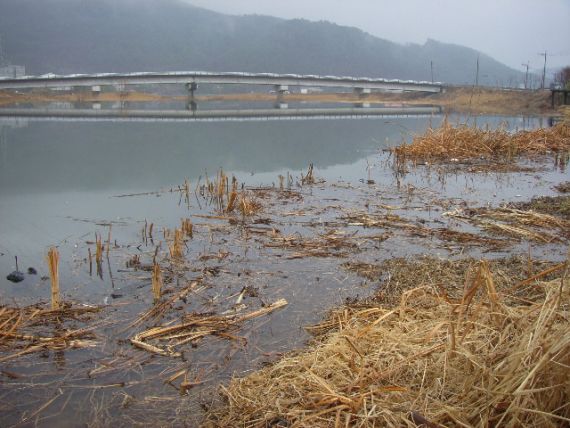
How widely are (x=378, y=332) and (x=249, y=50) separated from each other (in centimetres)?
20040

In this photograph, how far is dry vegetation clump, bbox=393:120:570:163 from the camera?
15062 millimetres

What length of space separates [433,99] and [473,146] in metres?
56.8

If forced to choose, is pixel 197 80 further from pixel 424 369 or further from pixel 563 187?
pixel 424 369

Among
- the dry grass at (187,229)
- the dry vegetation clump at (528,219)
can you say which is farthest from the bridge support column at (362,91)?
the dry grass at (187,229)

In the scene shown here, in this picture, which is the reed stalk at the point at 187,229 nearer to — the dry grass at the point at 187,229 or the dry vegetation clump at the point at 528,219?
the dry grass at the point at 187,229

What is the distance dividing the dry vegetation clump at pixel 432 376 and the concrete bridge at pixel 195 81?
57.0 meters

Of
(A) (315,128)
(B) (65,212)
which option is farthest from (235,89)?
(B) (65,212)

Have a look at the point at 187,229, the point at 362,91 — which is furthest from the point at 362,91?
the point at 187,229

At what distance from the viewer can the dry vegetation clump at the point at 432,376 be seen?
2406 mm

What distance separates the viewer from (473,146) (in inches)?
618

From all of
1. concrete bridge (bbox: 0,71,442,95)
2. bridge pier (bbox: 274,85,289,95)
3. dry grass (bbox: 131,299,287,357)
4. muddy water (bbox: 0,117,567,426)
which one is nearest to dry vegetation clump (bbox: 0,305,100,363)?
muddy water (bbox: 0,117,567,426)

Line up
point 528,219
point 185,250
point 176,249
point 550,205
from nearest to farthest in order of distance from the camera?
point 176,249
point 185,250
point 528,219
point 550,205

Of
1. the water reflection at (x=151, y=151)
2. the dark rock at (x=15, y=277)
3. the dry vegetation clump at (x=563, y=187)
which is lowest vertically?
the dark rock at (x=15, y=277)

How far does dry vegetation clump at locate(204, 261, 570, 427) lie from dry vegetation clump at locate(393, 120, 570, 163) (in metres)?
11.0
